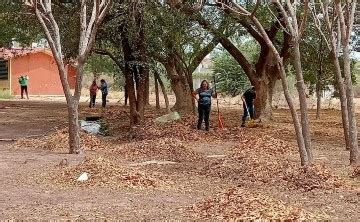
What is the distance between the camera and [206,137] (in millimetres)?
17312

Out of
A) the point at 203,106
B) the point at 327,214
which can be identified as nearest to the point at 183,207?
the point at 327,214

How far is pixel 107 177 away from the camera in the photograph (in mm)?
9656

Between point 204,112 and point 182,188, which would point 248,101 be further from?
point 182,188

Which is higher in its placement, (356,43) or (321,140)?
(356,43)

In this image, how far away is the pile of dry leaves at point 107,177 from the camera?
9445 mm

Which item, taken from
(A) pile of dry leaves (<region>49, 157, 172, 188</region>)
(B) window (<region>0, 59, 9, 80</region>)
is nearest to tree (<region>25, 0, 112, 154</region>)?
(A) pile of dry leaves (<region>49, 157, 172, 188</region>)

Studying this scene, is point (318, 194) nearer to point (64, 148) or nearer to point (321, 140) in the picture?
point (64, 148)

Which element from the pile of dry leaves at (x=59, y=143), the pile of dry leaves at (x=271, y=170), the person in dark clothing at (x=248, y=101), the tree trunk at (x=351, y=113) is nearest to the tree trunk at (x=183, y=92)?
the person in dark clothing at (x=248, y=101)

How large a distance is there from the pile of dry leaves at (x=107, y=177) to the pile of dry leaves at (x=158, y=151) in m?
2.71

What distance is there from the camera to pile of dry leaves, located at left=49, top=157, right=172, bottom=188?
372 inches

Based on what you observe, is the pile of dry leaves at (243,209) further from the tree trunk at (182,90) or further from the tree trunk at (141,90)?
the tree trunk at (182,90)

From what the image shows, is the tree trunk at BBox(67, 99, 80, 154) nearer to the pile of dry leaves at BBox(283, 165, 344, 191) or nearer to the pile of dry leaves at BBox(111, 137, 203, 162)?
the pile of dry leaves at BBox(111, 137, 203, 162)

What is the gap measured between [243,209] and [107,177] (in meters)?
3.21

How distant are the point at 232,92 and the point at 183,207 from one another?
3638 centimetres
